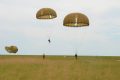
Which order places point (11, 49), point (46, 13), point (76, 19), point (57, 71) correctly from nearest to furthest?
point (76, 19) → point (46, 13) → point (57, 71) → point (11, 49)

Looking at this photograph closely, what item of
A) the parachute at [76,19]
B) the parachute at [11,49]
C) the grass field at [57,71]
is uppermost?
the parachute at [76,19]

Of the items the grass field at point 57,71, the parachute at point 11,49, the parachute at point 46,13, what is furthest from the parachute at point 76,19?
the parachute at point 11,49

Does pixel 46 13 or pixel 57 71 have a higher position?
pixel 46 13

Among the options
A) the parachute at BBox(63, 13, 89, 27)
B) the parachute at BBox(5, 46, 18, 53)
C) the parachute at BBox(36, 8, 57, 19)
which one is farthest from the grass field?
the parachute at BBox(5, 46, 18, 53)

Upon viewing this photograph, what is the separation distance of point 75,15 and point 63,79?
671 centimetres

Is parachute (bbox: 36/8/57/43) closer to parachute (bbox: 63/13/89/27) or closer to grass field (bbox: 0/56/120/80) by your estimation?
parachute (bbox: 63/13/89/27)

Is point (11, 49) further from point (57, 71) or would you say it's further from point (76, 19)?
point (76, 19)

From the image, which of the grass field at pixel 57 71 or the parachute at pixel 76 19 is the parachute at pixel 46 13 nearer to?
the parachute at pixel 76 19

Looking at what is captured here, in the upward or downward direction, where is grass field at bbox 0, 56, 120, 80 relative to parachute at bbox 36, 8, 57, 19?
downward

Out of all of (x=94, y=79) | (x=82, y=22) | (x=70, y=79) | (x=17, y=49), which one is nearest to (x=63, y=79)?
(x=70, y=79)

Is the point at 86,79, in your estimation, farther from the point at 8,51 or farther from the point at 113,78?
the point at 8,51

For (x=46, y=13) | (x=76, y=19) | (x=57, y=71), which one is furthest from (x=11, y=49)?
(x=76, y=19)

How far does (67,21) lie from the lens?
36.5 meters

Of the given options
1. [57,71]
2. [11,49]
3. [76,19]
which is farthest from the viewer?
[11,49]
